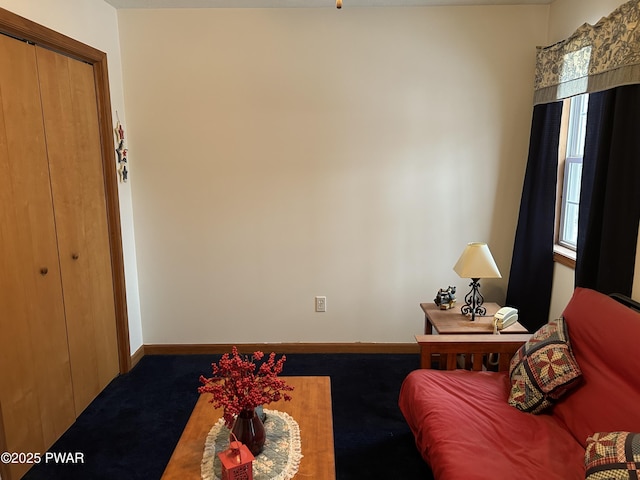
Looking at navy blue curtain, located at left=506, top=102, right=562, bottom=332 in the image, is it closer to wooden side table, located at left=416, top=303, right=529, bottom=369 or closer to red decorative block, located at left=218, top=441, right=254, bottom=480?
wooden side table, located at left=416, top=303, right=529, bottom=369

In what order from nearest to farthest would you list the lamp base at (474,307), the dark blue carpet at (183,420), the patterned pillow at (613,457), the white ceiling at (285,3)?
the patterned pillow at (613,457) → the dark blue carpet at (183,420) → the lamp base at (474,307) → the white ceiling at (285,3)

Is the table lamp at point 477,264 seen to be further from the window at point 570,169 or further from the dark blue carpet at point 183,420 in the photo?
the dark blue carpet at point 183,420

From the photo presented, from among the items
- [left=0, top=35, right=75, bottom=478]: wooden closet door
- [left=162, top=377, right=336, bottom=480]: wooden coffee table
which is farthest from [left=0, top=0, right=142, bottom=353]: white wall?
[left=162, top=377, right=336, bottom=480]: wooden coffee table

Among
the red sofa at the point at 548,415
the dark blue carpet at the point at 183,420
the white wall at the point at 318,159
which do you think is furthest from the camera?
the white wall at the point at 318,159

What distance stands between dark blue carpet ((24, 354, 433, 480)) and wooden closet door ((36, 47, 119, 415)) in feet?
0.72

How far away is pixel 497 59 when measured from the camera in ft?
9.81

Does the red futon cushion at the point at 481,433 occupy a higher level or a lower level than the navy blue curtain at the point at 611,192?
lower

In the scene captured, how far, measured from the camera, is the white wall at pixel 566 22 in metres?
2.38

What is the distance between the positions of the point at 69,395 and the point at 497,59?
11.2 ft

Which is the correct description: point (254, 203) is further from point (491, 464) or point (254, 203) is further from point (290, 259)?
point (491, 464)

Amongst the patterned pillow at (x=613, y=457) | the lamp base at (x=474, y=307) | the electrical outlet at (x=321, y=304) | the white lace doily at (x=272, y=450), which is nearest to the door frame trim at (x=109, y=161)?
the electrical outlet at (x=321, y=304)

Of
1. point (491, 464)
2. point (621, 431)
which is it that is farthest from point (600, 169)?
point (491, 464)

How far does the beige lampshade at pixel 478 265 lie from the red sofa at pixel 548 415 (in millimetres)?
507

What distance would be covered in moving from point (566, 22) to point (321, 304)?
246 cm
